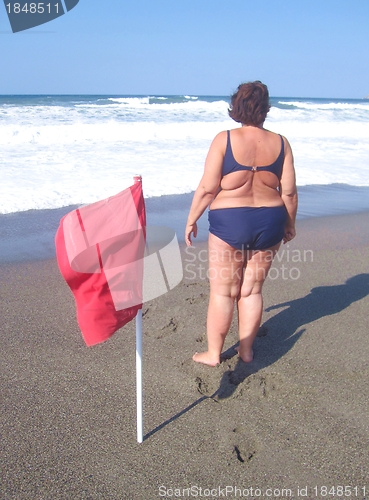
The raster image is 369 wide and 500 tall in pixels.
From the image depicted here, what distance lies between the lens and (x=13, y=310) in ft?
12.8

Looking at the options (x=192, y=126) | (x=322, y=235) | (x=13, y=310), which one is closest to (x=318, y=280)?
(x=322, y=235)

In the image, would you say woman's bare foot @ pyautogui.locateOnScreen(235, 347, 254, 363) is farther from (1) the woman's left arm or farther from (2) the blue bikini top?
(2) the blue bikini top

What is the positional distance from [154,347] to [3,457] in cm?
137

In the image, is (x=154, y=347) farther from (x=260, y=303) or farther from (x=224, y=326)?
(x=260, y=303)

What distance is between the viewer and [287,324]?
3895 mm

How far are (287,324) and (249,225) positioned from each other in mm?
1429

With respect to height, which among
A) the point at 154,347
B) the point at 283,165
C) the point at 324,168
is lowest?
the point at 324,168

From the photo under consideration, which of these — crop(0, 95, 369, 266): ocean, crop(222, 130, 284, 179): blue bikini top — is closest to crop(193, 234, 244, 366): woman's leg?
crop(222, 130, 284, 179): blue bikini top

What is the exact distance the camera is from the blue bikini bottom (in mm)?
2805

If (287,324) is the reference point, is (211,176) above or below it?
above

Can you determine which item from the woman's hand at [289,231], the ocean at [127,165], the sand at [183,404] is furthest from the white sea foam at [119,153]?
the woman's hand at [289,231]

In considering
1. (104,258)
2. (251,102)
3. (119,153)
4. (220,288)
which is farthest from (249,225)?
(119,153)

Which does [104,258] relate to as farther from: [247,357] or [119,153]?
[119,153]

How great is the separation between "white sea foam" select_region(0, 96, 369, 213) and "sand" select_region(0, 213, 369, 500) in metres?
A: 3.98
